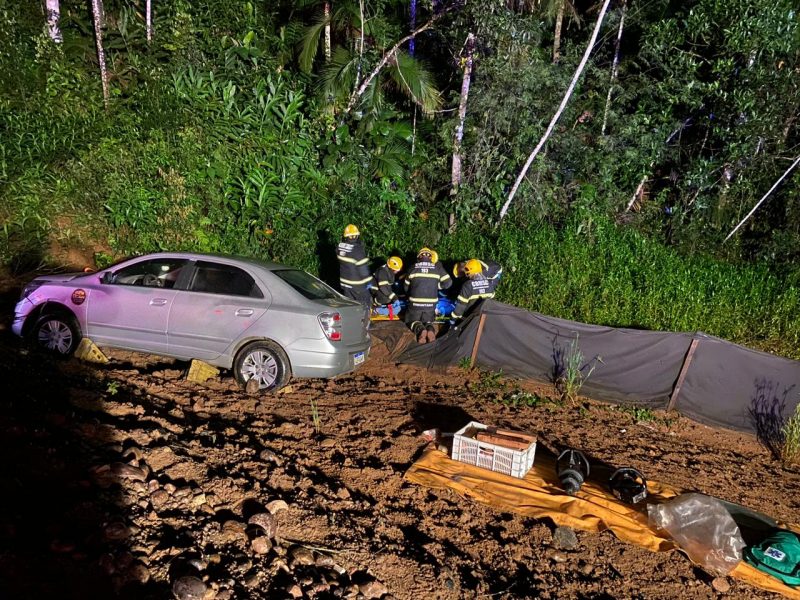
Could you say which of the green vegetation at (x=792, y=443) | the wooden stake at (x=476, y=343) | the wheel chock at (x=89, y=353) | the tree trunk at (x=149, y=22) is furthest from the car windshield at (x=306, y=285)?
the tree trunk at (x=149, y=22)

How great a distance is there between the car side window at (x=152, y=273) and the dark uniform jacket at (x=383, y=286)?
3.71 m

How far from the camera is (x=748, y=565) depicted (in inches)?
160

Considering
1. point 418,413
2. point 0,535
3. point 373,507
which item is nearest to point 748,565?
point 373,507

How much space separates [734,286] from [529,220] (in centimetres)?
449

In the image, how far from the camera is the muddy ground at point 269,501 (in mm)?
3129

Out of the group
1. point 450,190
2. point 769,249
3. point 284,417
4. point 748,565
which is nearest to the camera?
point 748,565

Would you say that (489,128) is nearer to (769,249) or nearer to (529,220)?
(529,220)

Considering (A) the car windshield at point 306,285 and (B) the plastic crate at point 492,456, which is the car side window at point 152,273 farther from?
(B) the plastic crate at point 492,456

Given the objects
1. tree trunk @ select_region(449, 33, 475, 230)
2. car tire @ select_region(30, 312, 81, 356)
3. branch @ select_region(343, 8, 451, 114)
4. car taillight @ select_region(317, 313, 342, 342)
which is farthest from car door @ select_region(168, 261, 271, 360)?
branch @ select_region(343, 8, 451, 114)

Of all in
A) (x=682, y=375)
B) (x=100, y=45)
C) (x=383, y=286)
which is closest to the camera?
(x=682, y=375)

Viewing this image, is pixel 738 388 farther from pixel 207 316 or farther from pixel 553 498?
pixel 207 316

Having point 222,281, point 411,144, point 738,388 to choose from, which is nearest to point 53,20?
point 411,144

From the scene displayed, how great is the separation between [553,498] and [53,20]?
14.5 metres

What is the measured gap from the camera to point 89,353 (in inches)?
266
